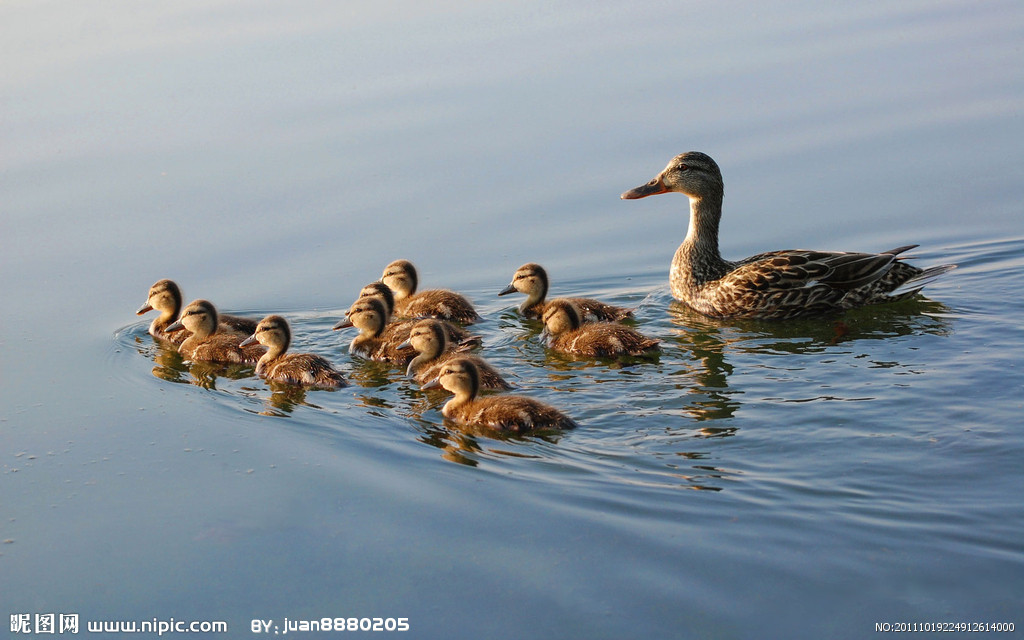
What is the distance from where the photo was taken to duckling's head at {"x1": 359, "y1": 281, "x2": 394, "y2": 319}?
7203mm

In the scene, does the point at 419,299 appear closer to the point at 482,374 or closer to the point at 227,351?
the point at 227,351

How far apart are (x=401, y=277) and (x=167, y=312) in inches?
57.4

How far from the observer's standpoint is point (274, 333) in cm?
670

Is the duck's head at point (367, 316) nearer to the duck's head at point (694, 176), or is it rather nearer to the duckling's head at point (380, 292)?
the duckling's head at point (380, 292)

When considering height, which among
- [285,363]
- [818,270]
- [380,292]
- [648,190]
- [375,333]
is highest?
[648,190]

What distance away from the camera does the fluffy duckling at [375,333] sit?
6.98 metres

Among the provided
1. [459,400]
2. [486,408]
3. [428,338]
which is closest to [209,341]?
[428,338]

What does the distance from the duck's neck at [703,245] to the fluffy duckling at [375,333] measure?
1.87 metres

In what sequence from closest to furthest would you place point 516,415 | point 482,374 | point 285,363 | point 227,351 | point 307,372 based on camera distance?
1. point 516,415
2. point 482,374
3. point 307,372
4. point 285,363
5. point 227,351

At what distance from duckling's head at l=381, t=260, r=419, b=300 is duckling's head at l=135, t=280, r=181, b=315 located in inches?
51.0

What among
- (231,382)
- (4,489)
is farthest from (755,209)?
(4,489)

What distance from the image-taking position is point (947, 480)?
468cm

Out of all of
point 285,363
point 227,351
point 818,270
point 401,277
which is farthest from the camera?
point 401,277

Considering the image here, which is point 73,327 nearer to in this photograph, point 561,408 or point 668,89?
point 561,408
